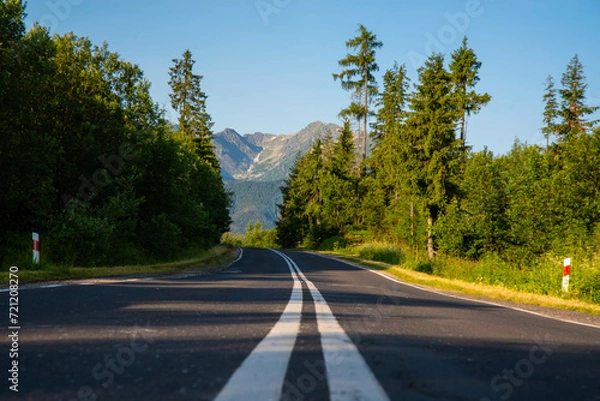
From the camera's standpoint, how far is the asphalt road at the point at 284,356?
2.08m

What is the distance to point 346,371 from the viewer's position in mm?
2359

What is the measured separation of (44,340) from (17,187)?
45.7 feet

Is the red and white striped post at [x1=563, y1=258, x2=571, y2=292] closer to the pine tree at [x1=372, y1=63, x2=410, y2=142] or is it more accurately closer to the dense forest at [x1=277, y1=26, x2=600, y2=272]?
the dense forest at [x1=277, y1=26, x2=600, y2=272]

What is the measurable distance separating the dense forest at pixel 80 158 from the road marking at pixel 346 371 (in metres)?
12.4

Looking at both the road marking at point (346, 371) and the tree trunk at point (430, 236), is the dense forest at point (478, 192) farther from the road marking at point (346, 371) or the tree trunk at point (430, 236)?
the road marking at point (346, 371)

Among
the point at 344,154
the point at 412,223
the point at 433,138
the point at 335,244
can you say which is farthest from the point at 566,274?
the point at 344,154

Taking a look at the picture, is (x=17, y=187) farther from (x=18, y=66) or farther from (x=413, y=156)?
(x=413, y=156)

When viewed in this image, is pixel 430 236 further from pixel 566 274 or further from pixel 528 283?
pixel 566 274

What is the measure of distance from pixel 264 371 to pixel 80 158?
19.0m

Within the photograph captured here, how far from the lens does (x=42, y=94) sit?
17.4 meters

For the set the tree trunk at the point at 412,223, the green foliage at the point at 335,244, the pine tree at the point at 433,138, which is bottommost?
the green foliage at the point at 335,244

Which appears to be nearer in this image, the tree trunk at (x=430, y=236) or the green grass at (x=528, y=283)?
the green grass at (x=528, y=283)

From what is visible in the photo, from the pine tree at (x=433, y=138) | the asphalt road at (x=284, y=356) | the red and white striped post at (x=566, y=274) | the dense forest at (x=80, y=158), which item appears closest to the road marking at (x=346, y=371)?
the asphalt road at (x=284, y=356)

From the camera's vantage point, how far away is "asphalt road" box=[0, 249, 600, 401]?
2.08 meters
